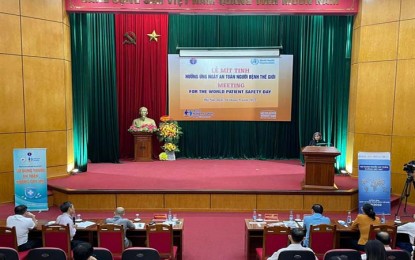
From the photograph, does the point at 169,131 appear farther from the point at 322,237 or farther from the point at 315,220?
the point at 322,237

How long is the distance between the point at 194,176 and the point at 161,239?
411 centimetres

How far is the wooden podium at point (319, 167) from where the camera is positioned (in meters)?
7.47

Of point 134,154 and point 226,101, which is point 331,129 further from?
point 134,154

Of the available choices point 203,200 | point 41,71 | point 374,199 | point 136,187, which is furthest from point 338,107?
point 41,71

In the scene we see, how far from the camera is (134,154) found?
11.4 m

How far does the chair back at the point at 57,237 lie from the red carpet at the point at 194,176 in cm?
293

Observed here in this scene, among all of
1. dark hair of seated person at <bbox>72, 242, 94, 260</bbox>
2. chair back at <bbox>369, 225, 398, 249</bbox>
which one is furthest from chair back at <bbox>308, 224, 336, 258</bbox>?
dark hair of seated person at <bbox>72, 242, 94, 260</bbox>

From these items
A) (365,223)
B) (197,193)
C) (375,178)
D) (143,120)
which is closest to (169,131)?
(143,120)

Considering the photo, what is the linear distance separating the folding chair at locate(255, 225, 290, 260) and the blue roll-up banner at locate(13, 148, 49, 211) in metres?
4.57

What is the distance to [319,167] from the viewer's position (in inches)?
300

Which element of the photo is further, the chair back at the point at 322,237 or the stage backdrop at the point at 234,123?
the stage backdrop at the point at 234,123

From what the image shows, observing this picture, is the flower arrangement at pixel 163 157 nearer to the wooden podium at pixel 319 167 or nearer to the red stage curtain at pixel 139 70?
the red stage curtain at pixel 139 70

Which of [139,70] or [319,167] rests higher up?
[139,70]

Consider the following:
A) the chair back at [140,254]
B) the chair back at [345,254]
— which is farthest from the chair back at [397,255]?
the chair back at [140,254]
